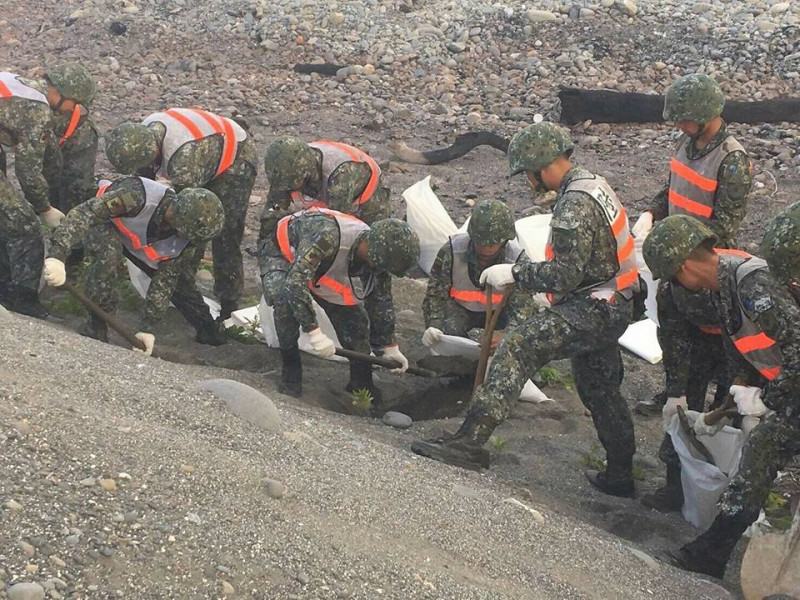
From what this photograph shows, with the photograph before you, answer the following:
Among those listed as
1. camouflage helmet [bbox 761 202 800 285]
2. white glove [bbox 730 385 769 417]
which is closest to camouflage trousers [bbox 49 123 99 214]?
white glove [bbox 730 385 769 417]

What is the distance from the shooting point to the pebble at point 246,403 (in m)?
4.55

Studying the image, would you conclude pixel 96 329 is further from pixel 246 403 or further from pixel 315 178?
pixel 246 403

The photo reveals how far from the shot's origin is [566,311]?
204 inches

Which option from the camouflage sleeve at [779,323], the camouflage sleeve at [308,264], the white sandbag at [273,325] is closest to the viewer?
the camouflage sleeve at [779,323]

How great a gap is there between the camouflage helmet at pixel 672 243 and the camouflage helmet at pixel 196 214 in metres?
2.73

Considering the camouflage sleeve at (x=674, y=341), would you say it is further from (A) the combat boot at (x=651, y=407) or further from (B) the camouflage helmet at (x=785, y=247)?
(B) the camouflage helmet at (x=785, y=247)

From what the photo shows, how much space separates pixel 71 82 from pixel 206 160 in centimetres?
107

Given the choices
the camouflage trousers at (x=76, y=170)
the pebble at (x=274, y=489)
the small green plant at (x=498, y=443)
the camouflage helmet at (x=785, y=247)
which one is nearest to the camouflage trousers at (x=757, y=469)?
the camouflage helmet at (x=785, y=247)

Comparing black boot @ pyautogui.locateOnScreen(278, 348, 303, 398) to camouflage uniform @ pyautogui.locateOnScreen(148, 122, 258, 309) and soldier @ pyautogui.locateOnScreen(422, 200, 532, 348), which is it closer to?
soldier @ pyautogui.locateOnScreen(422, 200, 532, 348)

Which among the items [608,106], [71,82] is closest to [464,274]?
[71,82]

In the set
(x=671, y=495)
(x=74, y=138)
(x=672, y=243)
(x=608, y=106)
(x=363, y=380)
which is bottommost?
(x=608, y=106)

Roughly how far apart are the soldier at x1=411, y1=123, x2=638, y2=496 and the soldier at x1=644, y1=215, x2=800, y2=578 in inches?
19.5

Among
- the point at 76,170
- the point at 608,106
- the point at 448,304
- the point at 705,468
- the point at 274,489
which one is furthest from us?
the point at 608,106

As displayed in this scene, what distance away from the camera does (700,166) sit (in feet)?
20.4
